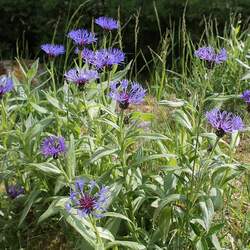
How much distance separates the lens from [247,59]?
3959 mm

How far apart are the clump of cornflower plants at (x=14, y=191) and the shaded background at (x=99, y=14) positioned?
2150 mm

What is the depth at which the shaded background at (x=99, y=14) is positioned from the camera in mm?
4980

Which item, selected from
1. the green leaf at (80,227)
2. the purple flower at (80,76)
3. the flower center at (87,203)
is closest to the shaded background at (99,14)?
the purple flower at (80,76)

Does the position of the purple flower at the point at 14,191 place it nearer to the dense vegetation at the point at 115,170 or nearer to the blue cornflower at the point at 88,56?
the dense vegetation at the point at 115,170

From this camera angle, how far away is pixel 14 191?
2.68 metres

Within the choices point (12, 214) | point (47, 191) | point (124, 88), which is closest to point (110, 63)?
point (124, 88)

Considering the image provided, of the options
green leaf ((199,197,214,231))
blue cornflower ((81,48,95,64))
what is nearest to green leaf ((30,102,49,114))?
blue cornflower ((81,48,95,64))

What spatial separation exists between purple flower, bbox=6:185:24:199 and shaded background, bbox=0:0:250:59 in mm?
2150

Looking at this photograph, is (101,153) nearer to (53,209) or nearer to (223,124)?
(53,209)

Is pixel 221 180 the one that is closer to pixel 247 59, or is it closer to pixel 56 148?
pixel 56 148

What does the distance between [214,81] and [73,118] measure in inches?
55.1

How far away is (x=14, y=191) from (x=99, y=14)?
9.84 ft

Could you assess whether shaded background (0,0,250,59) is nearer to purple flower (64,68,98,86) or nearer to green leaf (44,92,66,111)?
green leaf (44,92,66,111)

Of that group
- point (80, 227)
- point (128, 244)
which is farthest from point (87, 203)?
point (128, 244)
